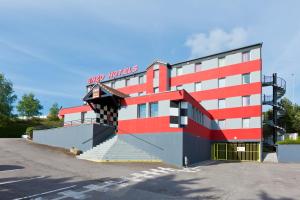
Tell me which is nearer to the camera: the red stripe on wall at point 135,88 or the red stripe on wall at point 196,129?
the red stripe on wall at point 196,129

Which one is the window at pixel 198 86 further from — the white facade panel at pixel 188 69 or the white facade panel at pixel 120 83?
the white facade panel at pixel 120 83

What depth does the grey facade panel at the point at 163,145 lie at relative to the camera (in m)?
24.5

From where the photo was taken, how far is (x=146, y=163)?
23812 millimetres

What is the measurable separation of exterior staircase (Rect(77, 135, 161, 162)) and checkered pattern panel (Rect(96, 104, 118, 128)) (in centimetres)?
542

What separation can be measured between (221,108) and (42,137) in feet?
69.8

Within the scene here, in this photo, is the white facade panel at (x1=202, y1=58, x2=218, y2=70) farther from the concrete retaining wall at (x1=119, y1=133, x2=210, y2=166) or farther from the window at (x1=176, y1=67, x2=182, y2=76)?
the concrete retaining wall at (x1=119, y1=133, x2=210, y2=166)

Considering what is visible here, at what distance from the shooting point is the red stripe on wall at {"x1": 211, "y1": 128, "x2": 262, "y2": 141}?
1406 inches

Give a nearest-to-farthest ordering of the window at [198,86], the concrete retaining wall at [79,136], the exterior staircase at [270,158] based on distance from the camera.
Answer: the concrete retaining wall at [79,136]
the exterior staircase at [270,158]
the window at [198,86]

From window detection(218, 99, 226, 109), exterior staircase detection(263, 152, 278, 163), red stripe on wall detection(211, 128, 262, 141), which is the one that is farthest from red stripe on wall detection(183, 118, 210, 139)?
exterior staircase detection(263, 152, 278, 163)

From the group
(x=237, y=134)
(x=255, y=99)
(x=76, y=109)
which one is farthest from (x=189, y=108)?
(x=76, y=109)

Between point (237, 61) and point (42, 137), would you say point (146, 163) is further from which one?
point (237, 61)

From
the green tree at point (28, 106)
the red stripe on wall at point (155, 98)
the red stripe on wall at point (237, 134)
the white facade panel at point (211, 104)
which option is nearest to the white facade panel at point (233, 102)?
the white facade panel at point (211, 104)

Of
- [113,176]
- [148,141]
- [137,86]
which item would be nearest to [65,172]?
[113,176]

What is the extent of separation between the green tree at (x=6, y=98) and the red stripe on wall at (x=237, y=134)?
134 feet
